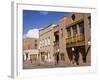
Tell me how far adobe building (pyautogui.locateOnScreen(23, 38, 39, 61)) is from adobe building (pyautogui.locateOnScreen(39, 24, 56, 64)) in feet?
0.15

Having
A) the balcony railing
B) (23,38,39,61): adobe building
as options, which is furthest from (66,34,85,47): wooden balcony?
(23,38,39,61): adobe building

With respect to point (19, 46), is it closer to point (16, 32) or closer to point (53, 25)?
point (16, 32)

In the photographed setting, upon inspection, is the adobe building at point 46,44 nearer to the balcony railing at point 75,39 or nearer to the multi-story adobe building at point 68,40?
the multi-story adobe building at point 68,40

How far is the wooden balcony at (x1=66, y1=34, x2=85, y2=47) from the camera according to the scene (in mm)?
2297

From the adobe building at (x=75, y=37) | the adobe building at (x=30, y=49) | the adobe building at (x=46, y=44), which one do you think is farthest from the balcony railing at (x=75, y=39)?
the adobe building at (x=30, y=49)

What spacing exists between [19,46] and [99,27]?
85 cm

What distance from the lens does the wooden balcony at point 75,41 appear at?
2.30 meters

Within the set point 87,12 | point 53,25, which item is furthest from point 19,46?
point 87,12

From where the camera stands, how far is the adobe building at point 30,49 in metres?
2.11

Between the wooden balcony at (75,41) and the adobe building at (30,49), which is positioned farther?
the wooden balcony at (75,41)

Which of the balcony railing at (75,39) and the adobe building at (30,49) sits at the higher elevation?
the balcony railing at (75,39)

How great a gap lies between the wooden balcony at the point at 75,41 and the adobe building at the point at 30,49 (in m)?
0.32

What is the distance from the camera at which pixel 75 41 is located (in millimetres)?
2322

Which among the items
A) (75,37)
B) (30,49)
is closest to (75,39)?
(75,37)
